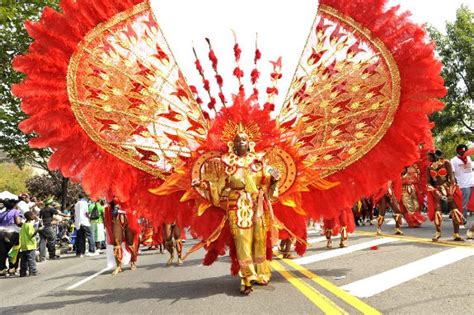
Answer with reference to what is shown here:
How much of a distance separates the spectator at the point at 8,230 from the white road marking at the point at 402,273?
9266 millimetres

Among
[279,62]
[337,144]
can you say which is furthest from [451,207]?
[279,62]

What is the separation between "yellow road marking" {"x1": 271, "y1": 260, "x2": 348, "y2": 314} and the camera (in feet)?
18.7

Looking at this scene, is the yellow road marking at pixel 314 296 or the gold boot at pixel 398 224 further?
the gold boot at pixel 398 224

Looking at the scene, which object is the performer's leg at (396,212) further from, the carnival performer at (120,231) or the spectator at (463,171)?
the carnival performer at (120,231)

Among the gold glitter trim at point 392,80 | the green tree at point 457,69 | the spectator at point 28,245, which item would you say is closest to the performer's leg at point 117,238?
the spectator at point 28,245

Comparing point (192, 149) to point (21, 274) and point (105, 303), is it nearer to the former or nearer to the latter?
point (105, 303)

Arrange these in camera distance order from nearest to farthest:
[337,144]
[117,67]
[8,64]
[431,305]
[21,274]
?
[431,305], [117,67], [337,144], [21,274], [8,64]

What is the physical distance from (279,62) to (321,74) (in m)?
0.69

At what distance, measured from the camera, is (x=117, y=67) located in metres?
8.00

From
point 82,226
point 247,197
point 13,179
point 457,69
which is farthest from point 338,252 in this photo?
point 13,179

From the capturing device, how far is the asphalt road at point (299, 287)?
593 cm

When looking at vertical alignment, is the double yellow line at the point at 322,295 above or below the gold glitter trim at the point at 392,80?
below

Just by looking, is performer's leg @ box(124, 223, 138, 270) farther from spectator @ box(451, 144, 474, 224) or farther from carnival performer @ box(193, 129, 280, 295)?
spectator @ box(451, 144, 474, 224)

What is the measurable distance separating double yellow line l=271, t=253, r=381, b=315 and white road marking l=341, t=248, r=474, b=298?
18cm
